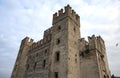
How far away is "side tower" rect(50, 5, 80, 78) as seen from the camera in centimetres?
1597

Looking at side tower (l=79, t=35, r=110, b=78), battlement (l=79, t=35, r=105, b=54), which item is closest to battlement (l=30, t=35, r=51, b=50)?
battlement (l=79, t=35, r=105, b=54)

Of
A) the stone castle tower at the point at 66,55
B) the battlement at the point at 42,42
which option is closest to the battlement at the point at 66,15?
the stone castle tower at the point at 66,55

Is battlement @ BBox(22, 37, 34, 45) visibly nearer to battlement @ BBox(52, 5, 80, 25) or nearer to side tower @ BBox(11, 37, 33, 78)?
side tower @ BBox(11, 37, 33, 78)

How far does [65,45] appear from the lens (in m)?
17.2

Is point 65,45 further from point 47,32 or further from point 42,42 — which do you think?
point 47,32

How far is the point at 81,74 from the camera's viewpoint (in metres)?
17.0

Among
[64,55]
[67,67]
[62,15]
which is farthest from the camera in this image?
[62,15]

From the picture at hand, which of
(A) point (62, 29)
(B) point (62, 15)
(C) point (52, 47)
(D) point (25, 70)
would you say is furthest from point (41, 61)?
(B) point (62, 15)

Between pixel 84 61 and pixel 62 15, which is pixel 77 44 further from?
pixel 62 15

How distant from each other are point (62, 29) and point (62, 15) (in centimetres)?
268

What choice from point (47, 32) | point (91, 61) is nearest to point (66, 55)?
point (91, 61)

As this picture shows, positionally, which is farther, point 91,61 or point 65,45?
point 65,45

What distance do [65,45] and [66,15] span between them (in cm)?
506

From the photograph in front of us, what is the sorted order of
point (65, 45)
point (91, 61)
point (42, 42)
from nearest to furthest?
1. point (91, 61)
2. point (65, 45)
3. point (42, 42)
